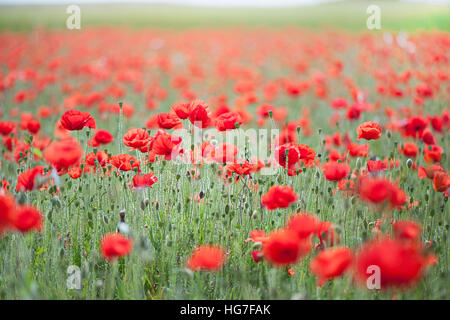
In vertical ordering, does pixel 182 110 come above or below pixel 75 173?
above

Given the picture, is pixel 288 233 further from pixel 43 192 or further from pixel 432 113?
→ pixel 432 113

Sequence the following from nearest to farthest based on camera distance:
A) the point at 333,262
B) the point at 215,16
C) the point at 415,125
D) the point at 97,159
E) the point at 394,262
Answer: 1. the point at 394,262
2. the point at 333,262
3. the point at 97,159
4. the point at 415,125
5. the point at 215,16

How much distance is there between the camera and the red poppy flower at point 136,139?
219cm

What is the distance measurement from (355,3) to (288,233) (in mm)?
29571

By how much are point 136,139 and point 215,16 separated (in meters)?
25.6

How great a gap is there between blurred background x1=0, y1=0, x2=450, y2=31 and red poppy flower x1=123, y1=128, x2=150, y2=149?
901 cm

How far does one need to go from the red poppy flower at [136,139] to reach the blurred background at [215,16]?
9005 millimetres

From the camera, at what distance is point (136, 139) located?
221 cm

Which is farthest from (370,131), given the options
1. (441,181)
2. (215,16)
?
(215,16)

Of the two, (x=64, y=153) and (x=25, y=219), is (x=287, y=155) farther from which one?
(x=25, y=219)

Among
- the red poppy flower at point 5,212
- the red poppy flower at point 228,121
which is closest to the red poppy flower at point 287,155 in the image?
the red poppy flower at point 228,121

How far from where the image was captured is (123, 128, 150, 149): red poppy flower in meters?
2.19

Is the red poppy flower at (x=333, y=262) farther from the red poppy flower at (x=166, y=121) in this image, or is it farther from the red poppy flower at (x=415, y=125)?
the red poppy flower at (x=415, y=125)

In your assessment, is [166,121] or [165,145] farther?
[166,121]
